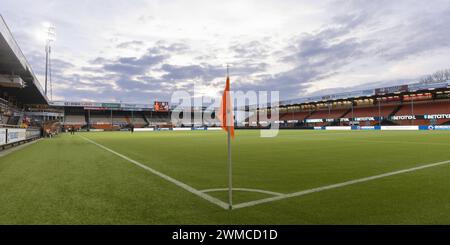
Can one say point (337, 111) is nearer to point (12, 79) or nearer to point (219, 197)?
point (12, 79)

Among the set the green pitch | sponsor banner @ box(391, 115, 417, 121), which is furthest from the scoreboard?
the green pitch

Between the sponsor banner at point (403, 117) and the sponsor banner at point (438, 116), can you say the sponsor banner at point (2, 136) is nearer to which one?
the sponsor banner at point (403, 117)

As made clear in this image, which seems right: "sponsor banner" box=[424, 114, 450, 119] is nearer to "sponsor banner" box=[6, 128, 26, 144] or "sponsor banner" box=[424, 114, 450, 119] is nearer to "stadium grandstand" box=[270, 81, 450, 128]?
"stadium grandstand" box=[270, 81, 450, 128]

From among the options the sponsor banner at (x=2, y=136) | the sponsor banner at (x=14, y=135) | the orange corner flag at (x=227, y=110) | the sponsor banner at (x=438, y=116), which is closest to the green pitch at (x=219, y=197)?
the orange corner flag at (x=227, y=110)

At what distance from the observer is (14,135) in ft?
70.6

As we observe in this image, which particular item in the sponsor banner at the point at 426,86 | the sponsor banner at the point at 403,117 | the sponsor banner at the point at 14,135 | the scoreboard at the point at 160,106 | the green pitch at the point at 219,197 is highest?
the sponsor banner at the point at 426,86

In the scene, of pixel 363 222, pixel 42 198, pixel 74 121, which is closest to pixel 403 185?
pixel 363 222

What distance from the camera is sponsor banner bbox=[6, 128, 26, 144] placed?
19342 millimetres

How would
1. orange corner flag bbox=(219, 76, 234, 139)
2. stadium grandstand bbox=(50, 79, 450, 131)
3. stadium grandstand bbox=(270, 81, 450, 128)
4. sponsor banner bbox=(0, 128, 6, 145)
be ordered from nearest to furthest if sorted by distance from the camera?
orange corner flag bbox=(219, 76, 234, 139) → sponsor banner bbox=(0, 128, 6, 145) → stadium grandstand bbox=(270, 81, 450, 128) → stadium grandstand bbox=(50, 79, 450, 131)

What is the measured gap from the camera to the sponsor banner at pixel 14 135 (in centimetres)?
1934

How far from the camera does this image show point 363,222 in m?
4.18

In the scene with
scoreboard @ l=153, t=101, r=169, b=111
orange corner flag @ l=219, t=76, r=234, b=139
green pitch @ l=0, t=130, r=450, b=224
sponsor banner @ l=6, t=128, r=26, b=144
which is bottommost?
green pitch @ l=0, t=130, r=450, b=224

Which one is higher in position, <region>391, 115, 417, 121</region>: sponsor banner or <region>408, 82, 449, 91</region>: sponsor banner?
<region>408, 82, 449, 91</region>: sponsor banner
